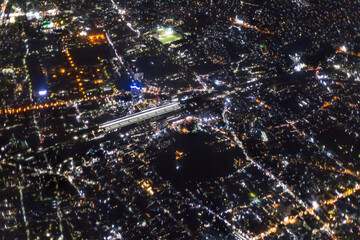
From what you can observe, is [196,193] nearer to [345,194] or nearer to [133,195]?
[133,195]

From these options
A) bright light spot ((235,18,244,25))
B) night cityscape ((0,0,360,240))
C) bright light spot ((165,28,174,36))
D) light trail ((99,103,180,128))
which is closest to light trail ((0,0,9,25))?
night cityscape ((0,0,360,240))

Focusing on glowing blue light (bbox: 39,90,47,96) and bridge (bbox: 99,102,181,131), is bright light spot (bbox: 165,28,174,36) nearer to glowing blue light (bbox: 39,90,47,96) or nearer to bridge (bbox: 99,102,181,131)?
bridge (bbox: 99,102,181,131)

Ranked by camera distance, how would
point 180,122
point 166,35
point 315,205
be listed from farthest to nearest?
point 166,35
point 180,122
point 315,205

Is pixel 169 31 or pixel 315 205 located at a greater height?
pixel 169 31

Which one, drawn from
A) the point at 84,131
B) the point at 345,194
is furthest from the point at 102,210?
the point at 345,194

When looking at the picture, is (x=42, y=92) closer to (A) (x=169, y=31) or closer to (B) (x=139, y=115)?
(B) (x=139, y=115)

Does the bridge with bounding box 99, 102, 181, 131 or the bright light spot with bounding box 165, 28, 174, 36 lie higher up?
the bright light spot with bounding box 165, 28, 174, 36

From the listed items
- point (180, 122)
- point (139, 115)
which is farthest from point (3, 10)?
point (180, 122)
